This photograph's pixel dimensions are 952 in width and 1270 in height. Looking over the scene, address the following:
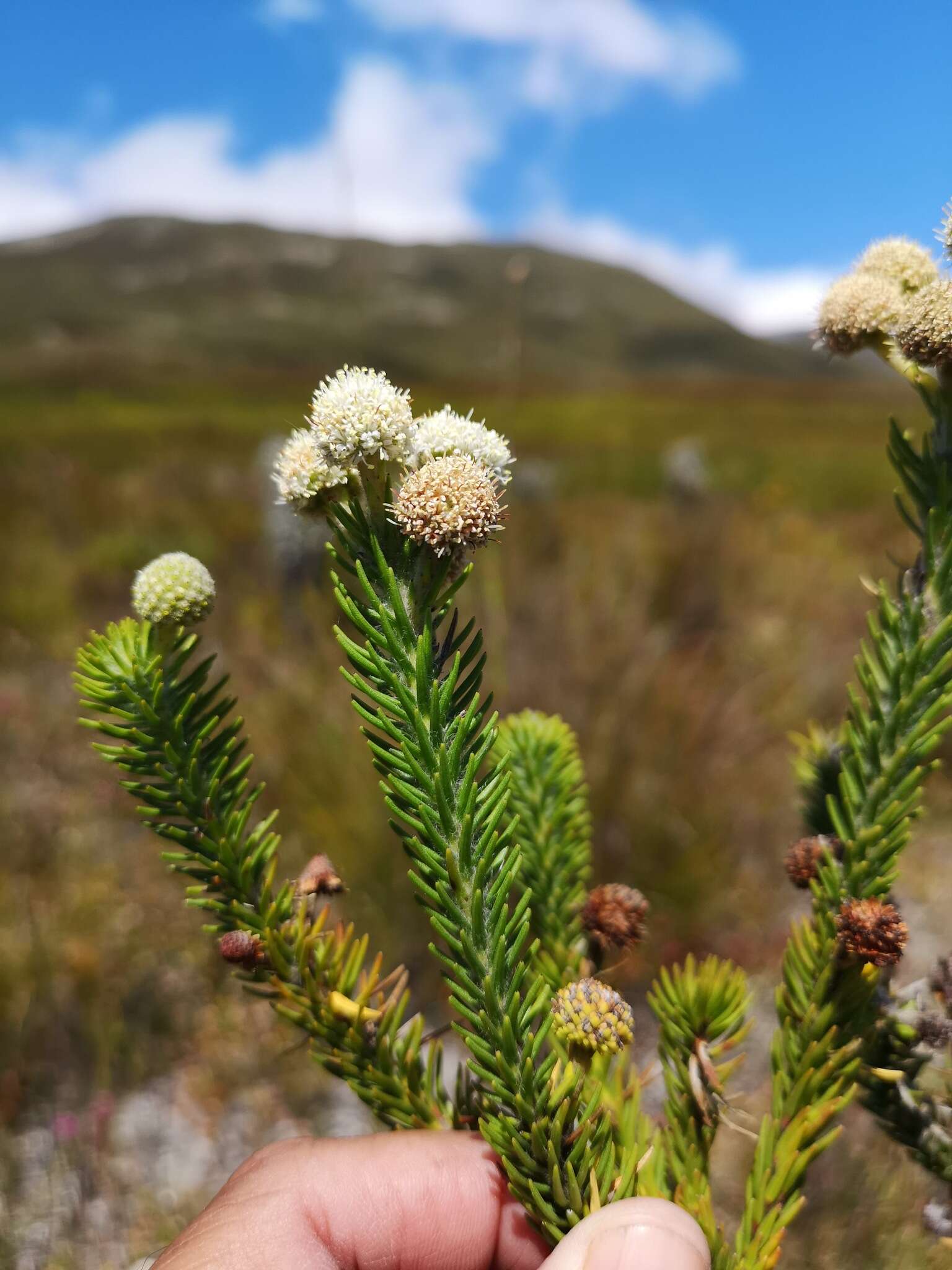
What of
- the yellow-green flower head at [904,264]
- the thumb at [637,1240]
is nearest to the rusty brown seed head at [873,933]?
the thumb at [637,1240]

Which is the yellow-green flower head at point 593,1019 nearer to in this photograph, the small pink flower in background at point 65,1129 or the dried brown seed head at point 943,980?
the dried brown seed head at point 943,980

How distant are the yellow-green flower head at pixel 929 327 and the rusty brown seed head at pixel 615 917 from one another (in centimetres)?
92

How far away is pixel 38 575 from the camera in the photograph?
11.0 meters

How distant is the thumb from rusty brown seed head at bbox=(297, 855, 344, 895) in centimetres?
61

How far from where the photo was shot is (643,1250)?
3.62 feet

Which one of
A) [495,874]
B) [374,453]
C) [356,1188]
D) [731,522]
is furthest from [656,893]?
[731,522]

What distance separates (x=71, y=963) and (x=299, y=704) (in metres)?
1.96

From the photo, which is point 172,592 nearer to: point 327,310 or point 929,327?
point 929,327

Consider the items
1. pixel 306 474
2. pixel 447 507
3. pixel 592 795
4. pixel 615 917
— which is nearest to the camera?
pixel 447 507

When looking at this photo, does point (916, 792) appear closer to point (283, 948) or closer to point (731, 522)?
point (283, 948)

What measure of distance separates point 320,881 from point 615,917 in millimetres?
506

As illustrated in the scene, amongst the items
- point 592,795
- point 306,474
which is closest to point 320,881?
point 306,474

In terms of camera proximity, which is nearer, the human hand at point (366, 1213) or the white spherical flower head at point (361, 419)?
the white spherical flower head at point (361, 419)

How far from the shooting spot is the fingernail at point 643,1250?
43.4 inches
